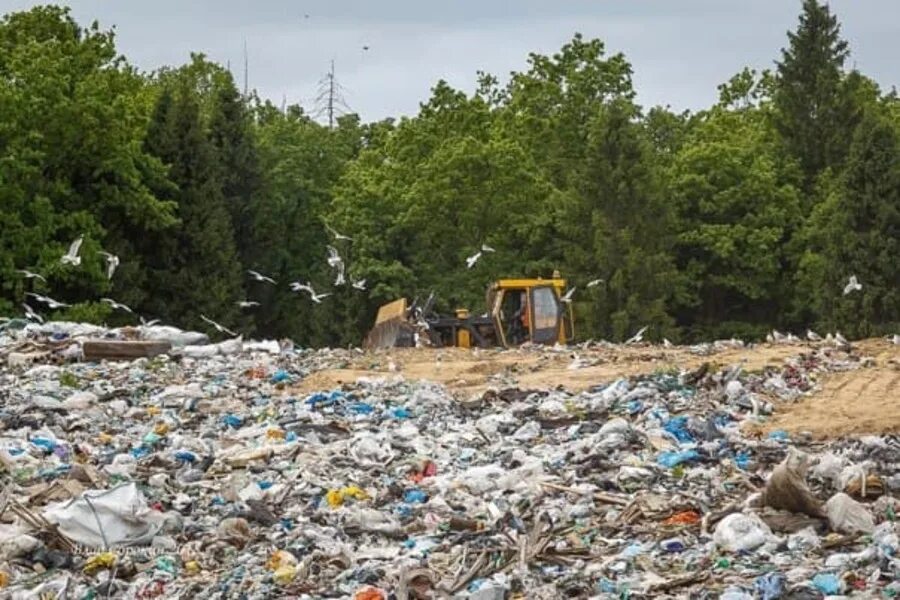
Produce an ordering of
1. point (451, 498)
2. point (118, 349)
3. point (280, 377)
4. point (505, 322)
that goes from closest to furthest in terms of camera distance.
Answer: point (451, 498), point (280, 377), point (118, 349), point (505, 322)

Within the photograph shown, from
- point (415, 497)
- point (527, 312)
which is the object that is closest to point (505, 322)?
point (527, 312)

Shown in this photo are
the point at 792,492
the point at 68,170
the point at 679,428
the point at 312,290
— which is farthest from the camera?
the point at 68,170

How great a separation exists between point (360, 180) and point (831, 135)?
42.3ft

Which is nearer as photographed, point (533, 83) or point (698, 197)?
point (698, 197)

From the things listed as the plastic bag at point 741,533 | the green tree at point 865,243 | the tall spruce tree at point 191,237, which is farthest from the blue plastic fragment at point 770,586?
the tall spruce tree at point 191,237

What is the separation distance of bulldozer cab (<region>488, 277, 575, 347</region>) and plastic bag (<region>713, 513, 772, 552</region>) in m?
15.6

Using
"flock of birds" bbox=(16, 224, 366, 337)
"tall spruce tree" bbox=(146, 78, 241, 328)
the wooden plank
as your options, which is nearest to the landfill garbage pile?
the wooden plank

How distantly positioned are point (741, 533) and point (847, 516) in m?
0.53

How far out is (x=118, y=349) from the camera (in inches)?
646

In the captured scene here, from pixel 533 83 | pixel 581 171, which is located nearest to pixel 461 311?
pixel 581 171

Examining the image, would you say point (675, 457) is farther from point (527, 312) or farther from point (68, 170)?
point (68, 170)

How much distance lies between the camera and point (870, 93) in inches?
1601

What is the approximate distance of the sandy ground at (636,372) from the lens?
1013 cm

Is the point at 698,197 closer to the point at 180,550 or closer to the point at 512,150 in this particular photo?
the point at 512,150
